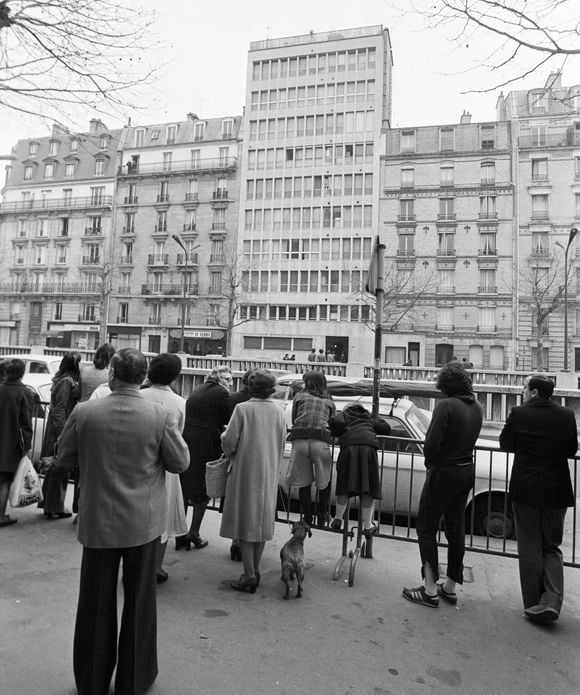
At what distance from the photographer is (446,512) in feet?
12.8

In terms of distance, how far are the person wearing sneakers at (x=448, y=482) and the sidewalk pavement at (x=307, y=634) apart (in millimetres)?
211

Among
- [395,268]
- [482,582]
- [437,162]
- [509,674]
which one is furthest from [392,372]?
[437,162]

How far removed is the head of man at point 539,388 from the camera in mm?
3740

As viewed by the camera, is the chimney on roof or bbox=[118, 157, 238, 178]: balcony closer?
the chimney on roof

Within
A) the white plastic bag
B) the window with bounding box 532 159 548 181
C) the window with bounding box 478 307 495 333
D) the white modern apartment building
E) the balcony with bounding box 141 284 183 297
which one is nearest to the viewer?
the white plastic bag

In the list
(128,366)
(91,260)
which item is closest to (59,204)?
(91,260)

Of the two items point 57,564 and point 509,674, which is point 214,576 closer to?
point 57,564

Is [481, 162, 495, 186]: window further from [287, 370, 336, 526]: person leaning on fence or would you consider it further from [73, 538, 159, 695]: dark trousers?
[73, 538, 159, 695]: dark trousers

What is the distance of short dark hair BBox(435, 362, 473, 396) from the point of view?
3.92 metres

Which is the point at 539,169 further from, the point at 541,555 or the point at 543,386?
the point at 541,555

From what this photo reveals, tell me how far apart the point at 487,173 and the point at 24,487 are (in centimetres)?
4361

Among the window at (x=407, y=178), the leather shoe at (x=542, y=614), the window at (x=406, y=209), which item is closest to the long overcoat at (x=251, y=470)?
the leather shoe at (x=542, y=614)

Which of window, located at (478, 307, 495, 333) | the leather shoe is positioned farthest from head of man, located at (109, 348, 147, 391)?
window, located at (478, 307, 495, 333)

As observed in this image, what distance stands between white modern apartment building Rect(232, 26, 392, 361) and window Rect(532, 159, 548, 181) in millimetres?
12755
